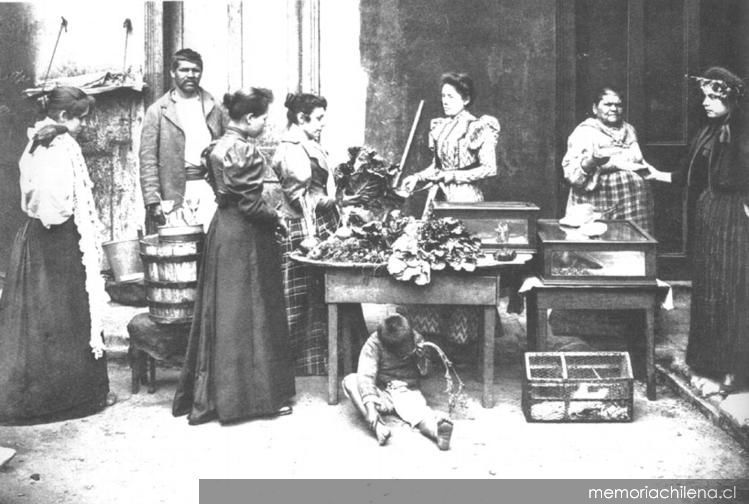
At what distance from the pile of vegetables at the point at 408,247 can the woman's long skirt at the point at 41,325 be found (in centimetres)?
164

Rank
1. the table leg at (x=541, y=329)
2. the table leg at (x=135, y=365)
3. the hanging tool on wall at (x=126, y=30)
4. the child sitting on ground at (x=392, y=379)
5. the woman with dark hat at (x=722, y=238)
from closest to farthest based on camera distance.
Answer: the child sitting on ground at (x=392, y=379) → the woman with dark hat at (x=722, y=238) → the table leg at (x=541, y=329) → the table leg at (x=135, y=365) → the hanging tool on wall at (x=126, y=30)

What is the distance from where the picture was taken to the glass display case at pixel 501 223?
22.6 ft

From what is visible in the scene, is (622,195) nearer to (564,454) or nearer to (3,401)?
(564,454)

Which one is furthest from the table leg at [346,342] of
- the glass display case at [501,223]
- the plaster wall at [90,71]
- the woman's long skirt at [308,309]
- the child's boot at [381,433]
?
the plaster wall at [90,71]

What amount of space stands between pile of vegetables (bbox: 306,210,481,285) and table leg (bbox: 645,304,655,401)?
4.17ft

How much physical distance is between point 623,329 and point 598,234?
1198 millimetres

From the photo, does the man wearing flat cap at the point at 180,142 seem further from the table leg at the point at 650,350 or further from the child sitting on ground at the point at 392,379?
the table leg at the point at 650,350

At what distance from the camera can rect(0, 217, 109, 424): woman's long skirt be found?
19.9ft

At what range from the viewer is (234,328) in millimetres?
6035

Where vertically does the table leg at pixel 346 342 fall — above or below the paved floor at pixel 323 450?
above

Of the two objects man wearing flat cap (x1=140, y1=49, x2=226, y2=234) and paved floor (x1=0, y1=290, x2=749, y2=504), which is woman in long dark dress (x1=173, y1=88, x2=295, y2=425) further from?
man wearing flat cap (x1=140, y1=49, x2=226, y2=234)

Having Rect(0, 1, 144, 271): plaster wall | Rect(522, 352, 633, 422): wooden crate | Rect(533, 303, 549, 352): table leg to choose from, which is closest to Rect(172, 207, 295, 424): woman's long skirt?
Rect(522, 352, 633, 422): wooden crate

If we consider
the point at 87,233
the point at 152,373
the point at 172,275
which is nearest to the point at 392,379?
the point at 172,275

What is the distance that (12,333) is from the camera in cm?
611
